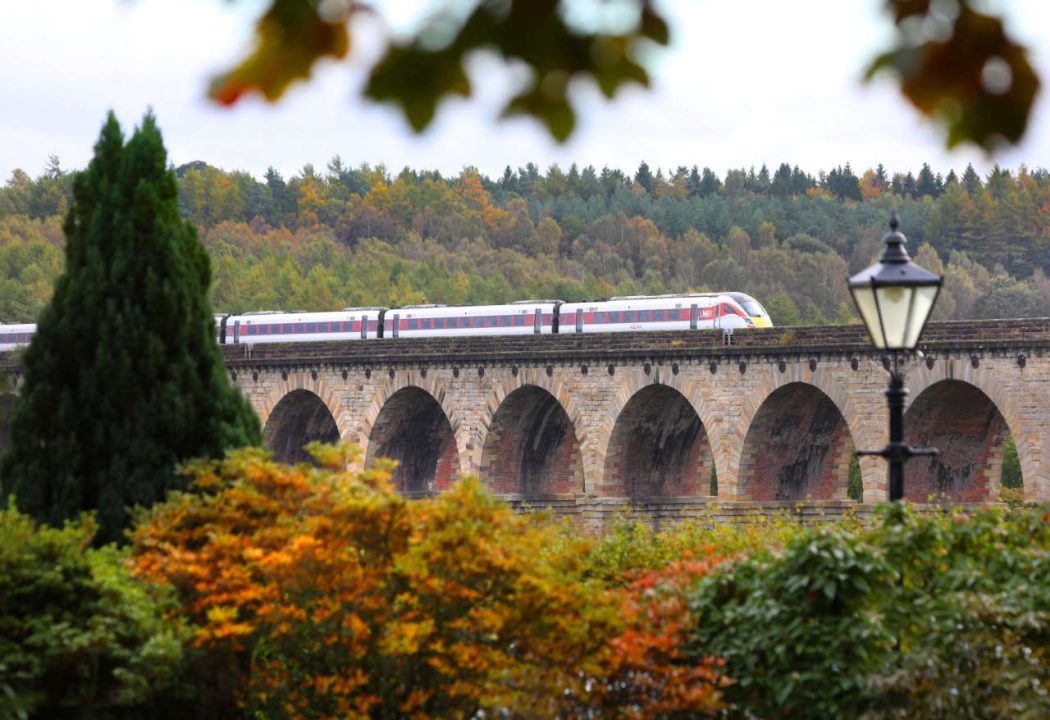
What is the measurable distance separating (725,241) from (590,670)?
409 ft

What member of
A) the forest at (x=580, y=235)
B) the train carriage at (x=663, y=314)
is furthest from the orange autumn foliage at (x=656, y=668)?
A: the forest at (x=580, y=235)

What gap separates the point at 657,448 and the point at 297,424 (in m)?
12.0

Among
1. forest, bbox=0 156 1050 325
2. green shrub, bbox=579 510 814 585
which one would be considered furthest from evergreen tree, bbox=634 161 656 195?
green shrub, bbox=579 510 814 585

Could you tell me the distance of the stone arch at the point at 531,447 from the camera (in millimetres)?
49156

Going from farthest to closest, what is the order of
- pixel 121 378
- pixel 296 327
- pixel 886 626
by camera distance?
pixel 296 327 < pixel 121 378 < pixel 886 626

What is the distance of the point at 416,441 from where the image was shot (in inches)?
2077

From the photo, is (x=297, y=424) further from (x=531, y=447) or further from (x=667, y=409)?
(x=667, y=409)

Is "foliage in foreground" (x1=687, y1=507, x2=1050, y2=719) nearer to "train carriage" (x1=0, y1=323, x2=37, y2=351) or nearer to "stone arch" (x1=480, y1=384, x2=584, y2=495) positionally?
"stone arch" (x1=480, y1=384, x2=584, y2=495)

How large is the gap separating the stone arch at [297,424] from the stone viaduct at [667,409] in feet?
0.20

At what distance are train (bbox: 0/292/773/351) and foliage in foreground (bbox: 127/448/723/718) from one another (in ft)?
111

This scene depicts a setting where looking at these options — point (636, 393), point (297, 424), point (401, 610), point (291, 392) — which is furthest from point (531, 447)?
point (401, 610)

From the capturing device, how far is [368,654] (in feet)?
47.2

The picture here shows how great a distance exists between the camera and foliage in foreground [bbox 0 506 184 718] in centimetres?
A: 1337

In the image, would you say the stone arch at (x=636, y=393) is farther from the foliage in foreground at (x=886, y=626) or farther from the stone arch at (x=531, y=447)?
the foliage in foreground at (x=886, y=626)
